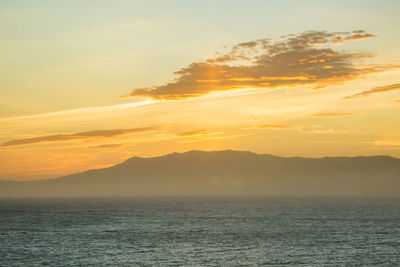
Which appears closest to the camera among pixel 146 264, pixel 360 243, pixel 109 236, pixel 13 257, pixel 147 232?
pixel 146 264

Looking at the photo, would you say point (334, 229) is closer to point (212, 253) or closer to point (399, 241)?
point (399, 241)

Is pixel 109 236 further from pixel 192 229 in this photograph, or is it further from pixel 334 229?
pixel 334 229

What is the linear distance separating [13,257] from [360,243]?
67443 mm

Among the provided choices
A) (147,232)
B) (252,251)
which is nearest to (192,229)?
(147,232)

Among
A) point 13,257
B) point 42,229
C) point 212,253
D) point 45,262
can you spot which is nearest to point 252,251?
point 212,253

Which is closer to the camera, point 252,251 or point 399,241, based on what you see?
point 252,251

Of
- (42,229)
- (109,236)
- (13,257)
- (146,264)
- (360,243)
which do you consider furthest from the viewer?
(42,229)

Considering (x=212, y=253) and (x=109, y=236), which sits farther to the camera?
(x=109, y=236)

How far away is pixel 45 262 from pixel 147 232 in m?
49.7

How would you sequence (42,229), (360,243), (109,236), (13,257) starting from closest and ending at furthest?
(13,257) → (360,243) → (109,236) → (42,229)

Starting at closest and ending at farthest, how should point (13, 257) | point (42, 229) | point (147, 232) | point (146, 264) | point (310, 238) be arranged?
point (146, 264) → point (13, 257) → point (310, 238) → point (147, 232) → point (42, 229)

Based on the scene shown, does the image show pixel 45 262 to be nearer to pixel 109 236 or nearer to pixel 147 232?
pixel 109 236

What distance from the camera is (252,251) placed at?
9100cm

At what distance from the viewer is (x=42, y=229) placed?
141125 millimetres
